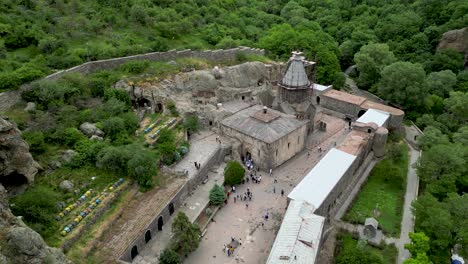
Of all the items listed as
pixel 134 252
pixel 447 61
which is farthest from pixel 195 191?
pixel 447 61

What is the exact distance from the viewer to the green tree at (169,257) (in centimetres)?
2394

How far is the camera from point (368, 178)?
37281 mm

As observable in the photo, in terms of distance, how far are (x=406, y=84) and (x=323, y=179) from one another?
88.3ft

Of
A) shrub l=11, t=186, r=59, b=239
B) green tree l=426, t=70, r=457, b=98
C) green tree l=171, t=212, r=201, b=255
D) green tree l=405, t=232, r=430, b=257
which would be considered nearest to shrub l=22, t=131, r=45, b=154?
shrub l=11, t=186, r=59, b=239

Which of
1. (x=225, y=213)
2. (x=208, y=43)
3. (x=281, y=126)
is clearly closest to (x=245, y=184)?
(x=225, y=213)

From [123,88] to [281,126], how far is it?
1715 cm

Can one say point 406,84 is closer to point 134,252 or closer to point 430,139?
point 430,139

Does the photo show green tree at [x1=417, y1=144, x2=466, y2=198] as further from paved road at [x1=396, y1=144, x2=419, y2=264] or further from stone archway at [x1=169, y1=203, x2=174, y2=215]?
A: stone archway at [x1=169, y1=203, x2=174, y2=215]

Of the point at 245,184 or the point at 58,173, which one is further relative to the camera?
the point at 245,184

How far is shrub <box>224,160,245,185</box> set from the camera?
107ft

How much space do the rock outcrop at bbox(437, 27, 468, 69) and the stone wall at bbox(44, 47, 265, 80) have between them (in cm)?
3221

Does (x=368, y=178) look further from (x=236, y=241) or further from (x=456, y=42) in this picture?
(x=456, y=42)

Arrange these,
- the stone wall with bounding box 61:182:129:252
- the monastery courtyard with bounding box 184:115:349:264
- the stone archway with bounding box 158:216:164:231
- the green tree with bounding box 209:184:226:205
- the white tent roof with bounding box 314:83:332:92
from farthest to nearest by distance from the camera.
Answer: the white tent roof with bounding box 314:83:332:92
the green tree with bounding box 209:184:226:205
the stone archway with bounding box 158:216:164:231
the monastery courtyard with bounding box 184:115:349:264
the stone wall with bounding box 61:182:129:252

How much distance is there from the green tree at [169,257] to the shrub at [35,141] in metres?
13.2
